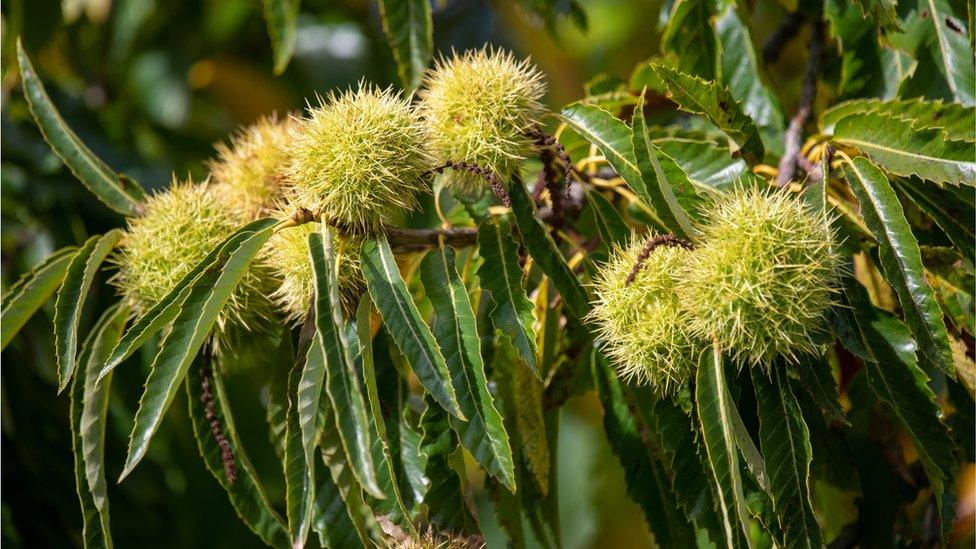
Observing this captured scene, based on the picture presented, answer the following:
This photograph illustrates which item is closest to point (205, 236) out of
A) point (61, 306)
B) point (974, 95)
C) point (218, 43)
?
point (61, 306)

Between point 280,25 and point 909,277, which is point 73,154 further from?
point 909,277

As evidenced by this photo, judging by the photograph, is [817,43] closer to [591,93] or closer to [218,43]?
[591,93]

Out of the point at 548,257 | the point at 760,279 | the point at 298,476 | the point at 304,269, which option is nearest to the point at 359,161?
the point at 304,269

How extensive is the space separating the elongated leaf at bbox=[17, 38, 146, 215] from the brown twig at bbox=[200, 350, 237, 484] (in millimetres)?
286

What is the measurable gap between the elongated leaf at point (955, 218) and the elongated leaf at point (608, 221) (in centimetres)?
35

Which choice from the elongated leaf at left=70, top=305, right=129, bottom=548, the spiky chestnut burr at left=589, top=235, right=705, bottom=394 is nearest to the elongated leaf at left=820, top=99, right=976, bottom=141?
the spiky chestnut burr at left=589, top=235, right=705, bottom=394

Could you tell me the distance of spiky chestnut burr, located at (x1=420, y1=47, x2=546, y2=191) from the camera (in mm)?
1149

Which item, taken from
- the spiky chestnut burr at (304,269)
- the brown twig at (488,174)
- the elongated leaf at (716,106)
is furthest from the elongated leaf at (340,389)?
the elongated leaf at (716,106)

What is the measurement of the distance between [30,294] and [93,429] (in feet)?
0.74

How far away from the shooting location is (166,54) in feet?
9.64

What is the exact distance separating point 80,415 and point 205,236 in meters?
0.29

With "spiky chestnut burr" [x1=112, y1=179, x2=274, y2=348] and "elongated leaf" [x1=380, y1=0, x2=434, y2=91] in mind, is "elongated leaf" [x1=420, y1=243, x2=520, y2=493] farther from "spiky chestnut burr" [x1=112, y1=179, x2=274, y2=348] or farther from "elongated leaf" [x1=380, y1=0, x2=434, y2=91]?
"elongated leaf" [x1=380, y1=0, x2=434, y2=91]

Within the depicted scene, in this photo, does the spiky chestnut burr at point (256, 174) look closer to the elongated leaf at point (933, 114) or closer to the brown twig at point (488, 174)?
the brown twig at point (488, 174)

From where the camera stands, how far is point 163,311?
102cm
